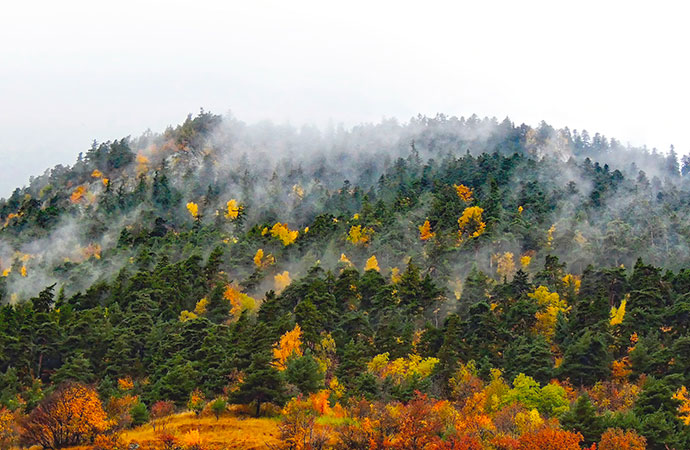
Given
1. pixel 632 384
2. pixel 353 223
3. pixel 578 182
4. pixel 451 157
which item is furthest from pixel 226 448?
pixel 451 157

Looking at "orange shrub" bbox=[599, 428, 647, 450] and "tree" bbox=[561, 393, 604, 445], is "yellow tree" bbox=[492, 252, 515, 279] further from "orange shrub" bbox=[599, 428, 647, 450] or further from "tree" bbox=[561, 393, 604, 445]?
"orange shrub" bbox=[599, 428, 647, 450]

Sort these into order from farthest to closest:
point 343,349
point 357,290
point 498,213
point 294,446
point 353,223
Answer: point 353,223 < point 498,213 < point 357,290 < point 343,349 < point 294,446

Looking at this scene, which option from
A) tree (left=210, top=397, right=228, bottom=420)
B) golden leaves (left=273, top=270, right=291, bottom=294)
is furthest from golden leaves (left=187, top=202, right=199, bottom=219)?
tree (left=210, top=397, right=228, bottom=420)

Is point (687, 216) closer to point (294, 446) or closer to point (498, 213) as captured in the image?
Answer: point (498, 213)

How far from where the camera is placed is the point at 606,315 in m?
82.5

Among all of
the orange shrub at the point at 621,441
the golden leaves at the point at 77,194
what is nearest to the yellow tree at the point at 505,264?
the orange shrub at the point at 621,441

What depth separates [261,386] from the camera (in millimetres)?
57094

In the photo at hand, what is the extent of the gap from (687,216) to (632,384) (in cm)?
8360

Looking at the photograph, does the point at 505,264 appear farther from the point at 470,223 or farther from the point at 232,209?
the point at 232,209

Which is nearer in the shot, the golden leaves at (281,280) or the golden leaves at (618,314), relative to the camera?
the golden leaves at (618,314)

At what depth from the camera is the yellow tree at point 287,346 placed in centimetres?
7106

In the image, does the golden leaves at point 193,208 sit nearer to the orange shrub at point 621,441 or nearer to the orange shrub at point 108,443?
the orange shrub at point 108,443

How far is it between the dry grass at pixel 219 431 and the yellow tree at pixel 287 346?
14326 millimetres

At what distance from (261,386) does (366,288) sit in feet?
133
